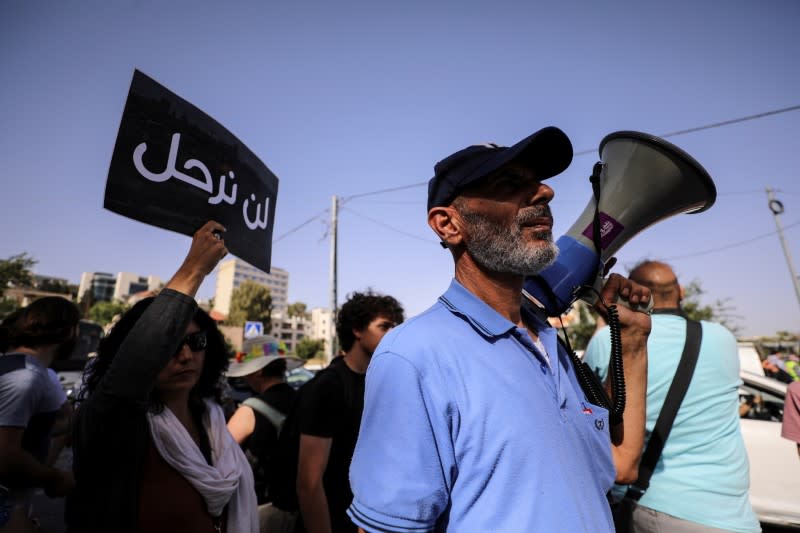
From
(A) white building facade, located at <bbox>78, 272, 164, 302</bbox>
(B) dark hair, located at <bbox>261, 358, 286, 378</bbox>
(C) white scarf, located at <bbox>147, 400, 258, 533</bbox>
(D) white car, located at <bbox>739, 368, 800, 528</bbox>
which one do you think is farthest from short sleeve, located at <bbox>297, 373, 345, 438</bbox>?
(A) white building facade, located at <bbox>78, 272, 164, 302</bbox>

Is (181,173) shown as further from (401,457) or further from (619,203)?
(619,203)

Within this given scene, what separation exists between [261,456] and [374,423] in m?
2.17

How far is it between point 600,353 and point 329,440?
146 centimetres

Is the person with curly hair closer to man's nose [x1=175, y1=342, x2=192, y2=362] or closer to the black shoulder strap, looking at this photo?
man's nose [x1=175, y1=342, x2=192, y2=362]

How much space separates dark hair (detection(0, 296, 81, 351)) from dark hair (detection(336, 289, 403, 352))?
1805 mm

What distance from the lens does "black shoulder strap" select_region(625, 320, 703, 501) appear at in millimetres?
1958

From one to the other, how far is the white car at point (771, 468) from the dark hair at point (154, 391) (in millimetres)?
4896

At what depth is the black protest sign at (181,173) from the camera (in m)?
1.52

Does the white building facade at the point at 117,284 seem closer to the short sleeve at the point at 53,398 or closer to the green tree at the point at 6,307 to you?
the green tree at the point at 6,307

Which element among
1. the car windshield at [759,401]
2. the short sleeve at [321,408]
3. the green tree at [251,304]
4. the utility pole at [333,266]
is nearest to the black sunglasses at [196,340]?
the short sleeve at [321,408]

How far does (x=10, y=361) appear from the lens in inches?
92.9

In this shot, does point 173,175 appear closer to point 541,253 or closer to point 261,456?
point 541,253

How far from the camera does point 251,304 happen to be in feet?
206

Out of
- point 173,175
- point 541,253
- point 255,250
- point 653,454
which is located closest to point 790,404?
point 653,454
